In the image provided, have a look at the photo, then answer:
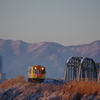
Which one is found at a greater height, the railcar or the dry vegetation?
the railcar

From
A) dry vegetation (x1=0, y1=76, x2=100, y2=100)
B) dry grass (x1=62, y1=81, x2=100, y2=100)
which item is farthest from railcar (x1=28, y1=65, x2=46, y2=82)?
dry grass (x1=62, y1=81, x2=100, y2=100)

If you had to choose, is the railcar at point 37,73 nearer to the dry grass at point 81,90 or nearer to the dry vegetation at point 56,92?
the dry vegetation at point 56,92

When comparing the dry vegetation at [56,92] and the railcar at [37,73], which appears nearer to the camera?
the dry vegetation at [56,92]

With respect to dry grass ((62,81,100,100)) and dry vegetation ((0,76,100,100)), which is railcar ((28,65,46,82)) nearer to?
dry vegetation ((0,76,100,100))

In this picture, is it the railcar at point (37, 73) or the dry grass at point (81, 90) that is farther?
the railcar at point (37, 73)

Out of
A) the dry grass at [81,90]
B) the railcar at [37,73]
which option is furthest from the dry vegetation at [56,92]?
the railcar at [37,73]

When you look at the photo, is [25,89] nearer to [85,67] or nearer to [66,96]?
[66,96]

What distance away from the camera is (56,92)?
31.9 meters

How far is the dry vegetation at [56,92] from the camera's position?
94.8 feet

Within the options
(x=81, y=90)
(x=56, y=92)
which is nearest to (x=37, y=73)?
(x=56, y=92)

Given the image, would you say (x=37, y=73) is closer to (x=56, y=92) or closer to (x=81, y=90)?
(x=56, y=92)

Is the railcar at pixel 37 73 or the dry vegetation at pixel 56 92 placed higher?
the railcar at pixel 37 73

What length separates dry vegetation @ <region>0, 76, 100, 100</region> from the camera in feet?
94.8

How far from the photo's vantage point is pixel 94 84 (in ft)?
101
